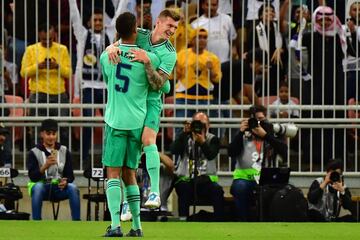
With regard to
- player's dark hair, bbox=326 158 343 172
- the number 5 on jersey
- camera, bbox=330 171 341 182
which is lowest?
camera, bbox=330 171 341 182

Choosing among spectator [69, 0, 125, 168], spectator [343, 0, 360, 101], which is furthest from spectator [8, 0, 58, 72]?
spectator [343, 0, 360, 101]

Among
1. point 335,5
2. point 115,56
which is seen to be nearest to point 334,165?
point 335,5

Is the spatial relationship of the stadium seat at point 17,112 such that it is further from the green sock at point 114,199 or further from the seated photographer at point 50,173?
the green sock at point 114,199

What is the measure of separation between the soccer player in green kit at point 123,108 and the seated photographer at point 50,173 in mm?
4767

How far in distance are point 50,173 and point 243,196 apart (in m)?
2.43

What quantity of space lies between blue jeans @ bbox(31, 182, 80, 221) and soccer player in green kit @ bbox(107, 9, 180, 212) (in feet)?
15.4

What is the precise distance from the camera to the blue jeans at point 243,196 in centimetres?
1969

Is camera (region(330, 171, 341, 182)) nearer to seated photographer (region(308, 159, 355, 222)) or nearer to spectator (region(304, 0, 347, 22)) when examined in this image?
seated photographer (region(308, 159, 355, 222))

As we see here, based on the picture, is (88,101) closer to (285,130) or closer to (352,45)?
(285,130)

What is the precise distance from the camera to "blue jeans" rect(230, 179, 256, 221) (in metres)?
19.7

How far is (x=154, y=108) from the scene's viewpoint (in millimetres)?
15000

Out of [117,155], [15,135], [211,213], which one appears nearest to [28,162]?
[15,135]

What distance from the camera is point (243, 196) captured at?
775 inches

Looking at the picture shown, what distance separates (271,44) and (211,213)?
243cm
